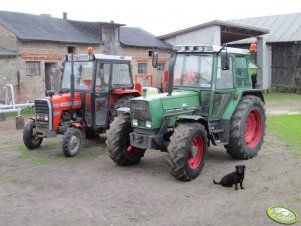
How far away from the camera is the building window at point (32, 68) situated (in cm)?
1888

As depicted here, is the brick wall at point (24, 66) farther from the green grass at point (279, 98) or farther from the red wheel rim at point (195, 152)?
the red wheel rim at point (195, 152)

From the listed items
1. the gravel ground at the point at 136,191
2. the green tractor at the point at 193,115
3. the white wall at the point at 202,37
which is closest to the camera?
the gravel ground at the point at 136,191

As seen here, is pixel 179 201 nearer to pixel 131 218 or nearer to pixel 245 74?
pixel 131 218

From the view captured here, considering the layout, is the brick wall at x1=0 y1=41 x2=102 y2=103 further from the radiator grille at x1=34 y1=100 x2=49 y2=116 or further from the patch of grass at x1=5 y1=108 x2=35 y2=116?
the radiator grille at x1=34 y1=100 x2=49 y2=116

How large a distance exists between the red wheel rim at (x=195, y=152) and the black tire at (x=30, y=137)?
4051 mm

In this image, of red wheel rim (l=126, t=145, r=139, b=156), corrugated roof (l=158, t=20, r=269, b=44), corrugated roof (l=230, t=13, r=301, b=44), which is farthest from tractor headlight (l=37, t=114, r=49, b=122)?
corrugated roof (l=230, t=13, r=301, b=44)

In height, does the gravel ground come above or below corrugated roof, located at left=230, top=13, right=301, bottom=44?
below

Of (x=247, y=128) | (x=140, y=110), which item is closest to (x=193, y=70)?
(x=140, y=110)

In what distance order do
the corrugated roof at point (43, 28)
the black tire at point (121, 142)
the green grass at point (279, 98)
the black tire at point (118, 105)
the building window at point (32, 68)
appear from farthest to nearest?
the green grass at point (279, 98), the building window at point (32, 68), the corrugated roof at point (43, 28), the black tire at point (118, 105), the black tire at point (121, 142)

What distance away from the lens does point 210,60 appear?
7512 millimetres

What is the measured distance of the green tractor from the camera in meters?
6.72

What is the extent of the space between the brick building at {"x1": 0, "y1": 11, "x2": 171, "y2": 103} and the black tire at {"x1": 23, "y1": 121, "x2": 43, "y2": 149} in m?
7.92

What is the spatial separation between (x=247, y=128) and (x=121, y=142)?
113 inches

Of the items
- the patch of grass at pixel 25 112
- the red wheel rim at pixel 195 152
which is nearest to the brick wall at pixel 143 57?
the patch of grass at pixel 25 112
